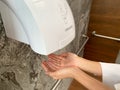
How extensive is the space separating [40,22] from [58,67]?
1.06 ft

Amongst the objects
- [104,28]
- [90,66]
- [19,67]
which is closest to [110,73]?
[90,66]

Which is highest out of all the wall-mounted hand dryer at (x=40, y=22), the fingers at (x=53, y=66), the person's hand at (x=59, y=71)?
the wall-mounted hand dryer at (x=40, y=22)

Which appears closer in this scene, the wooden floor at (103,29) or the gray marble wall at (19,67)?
the gray marble wall at (19,67)

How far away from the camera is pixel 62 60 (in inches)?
32.5

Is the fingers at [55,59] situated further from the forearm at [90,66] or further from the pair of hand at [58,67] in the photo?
the forearm at [90,66]

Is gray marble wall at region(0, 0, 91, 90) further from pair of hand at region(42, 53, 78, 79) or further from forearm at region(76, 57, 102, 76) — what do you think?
forearm at region(76, 57, 102, 76)

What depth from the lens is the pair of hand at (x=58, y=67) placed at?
0.77 metres

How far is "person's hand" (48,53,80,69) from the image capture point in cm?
80

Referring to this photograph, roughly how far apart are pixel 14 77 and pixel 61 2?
0.36 meters

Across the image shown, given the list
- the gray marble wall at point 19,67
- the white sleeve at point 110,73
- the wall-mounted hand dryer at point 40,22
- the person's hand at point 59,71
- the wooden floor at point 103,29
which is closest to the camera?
the wall-mounted hand dryer at point 40,22

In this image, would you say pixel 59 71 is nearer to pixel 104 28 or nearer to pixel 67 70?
pixel 67 70

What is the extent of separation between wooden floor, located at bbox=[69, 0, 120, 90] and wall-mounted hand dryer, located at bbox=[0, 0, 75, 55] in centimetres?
93

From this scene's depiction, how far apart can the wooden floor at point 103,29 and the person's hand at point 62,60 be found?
730 mm

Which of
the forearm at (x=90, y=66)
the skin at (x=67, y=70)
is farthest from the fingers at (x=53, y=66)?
the forearm at (x=90, y=66)
